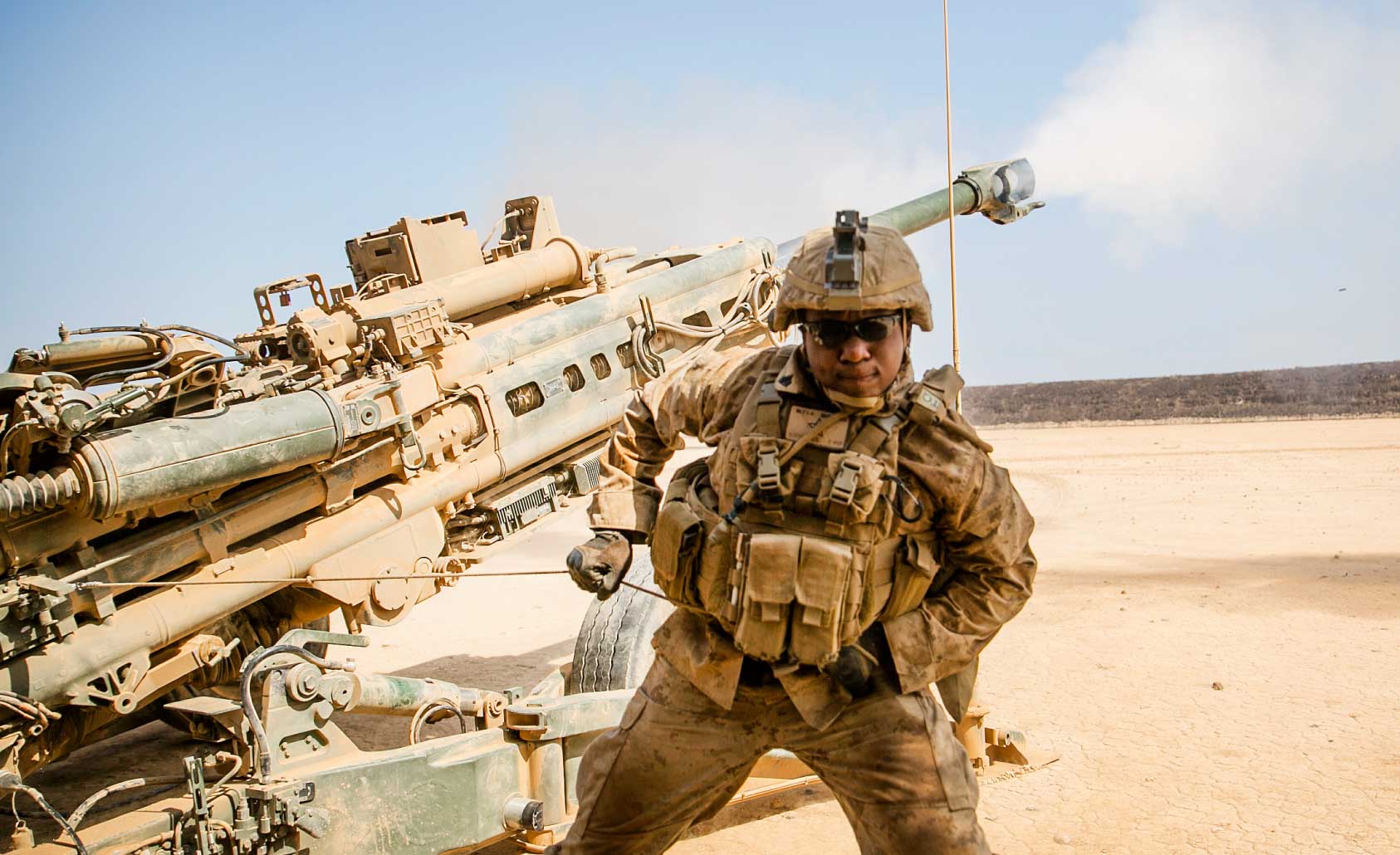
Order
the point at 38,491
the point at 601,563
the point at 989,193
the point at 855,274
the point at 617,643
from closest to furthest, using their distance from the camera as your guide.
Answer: the point at 855,274, the point at 601,563, the point at 38,491, the point at 617,643, the point at 989,193

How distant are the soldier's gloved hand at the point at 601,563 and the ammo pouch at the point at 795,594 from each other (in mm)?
512

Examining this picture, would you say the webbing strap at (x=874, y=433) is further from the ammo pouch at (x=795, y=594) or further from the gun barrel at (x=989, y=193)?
the gun barrel at (x=989, y=193)

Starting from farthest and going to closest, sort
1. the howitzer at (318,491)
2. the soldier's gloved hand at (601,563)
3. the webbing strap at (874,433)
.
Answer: the howitzer at (318,491) → the soldier's gloved hand at (601,563) → the webbing strap at (874,433)

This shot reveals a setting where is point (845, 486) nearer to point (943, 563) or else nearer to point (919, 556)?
point (919, 556)

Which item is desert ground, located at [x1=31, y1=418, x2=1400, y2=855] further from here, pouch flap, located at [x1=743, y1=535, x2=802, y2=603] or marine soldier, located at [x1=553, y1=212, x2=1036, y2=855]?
pouch flap, located at [x1=743, y1=535, x2=802, y2=603]

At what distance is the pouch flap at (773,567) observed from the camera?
2.95 m

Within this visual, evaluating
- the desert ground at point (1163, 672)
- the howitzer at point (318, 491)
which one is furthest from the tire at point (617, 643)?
the desert ground at point (1163, 672)

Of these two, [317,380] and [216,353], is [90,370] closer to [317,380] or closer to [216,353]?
[216,353]

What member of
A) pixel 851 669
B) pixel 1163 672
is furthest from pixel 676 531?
pixel 1163 672

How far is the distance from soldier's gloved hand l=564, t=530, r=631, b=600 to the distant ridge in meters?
20.8

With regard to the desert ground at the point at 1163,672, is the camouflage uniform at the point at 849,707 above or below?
above

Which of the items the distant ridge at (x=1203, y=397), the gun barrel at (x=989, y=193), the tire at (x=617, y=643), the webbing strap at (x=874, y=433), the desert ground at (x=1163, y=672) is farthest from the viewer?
the distant ridge at (x=1203, y=397)

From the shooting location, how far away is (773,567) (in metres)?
2.96

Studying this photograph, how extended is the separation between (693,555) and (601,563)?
0.37 metres
